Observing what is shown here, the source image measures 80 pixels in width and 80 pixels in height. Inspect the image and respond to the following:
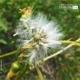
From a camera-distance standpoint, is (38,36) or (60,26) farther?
(60,26)

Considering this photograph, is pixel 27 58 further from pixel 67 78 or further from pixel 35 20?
pixel 67 78

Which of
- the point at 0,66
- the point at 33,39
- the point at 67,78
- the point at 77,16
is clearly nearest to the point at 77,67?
the point at 67,78

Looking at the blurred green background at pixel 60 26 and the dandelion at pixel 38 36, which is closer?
the dandelion at pixel 38 36

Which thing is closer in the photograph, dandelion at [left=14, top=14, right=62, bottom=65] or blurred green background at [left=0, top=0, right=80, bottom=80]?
dandelion at [left=14, top=14, right=62, bottom=65]

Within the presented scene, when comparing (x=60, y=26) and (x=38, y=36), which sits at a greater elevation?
(x=38, y=36)
